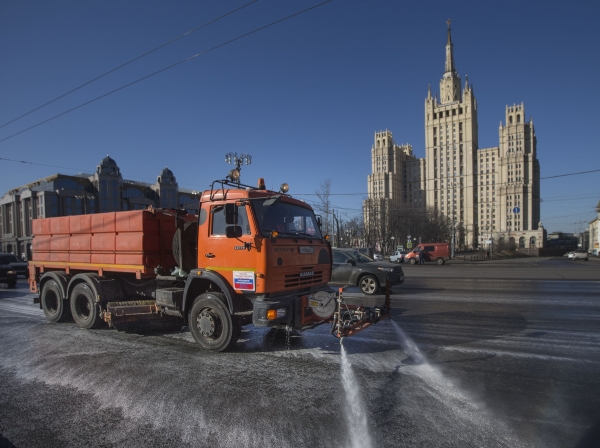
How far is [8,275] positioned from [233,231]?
17.7 meters

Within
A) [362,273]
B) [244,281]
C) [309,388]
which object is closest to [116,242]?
[244,281]

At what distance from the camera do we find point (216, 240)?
605 cm

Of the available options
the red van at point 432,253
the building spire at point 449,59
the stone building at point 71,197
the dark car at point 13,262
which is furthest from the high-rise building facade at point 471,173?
the dark car at point 13,262

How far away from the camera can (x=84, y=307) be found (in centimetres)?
800

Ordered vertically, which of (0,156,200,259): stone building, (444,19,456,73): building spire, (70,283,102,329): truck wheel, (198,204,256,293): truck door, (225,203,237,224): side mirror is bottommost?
(70,283,102,329): truck wheel

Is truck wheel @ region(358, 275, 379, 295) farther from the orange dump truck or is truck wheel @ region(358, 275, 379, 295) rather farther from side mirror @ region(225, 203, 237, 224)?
side mirror @ region(225, 203, 237, 224)

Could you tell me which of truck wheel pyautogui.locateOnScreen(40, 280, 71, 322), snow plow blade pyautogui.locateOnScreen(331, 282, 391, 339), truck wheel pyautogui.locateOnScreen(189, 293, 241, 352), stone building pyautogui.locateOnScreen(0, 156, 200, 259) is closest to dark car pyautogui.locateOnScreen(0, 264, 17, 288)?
truck wheel pyautogui.locateOnScreen(40, 280, 71, 322)

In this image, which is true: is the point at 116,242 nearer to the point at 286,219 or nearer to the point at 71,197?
the point at 286,219

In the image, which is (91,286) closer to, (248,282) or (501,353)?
(248,282)

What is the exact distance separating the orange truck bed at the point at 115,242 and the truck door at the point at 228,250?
1.20 meters

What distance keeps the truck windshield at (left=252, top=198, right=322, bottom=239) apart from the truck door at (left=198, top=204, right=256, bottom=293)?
0.68 feet

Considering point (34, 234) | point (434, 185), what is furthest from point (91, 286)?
point (434, 185)

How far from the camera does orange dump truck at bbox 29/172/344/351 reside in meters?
5.63

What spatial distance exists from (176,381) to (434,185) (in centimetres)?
13362
